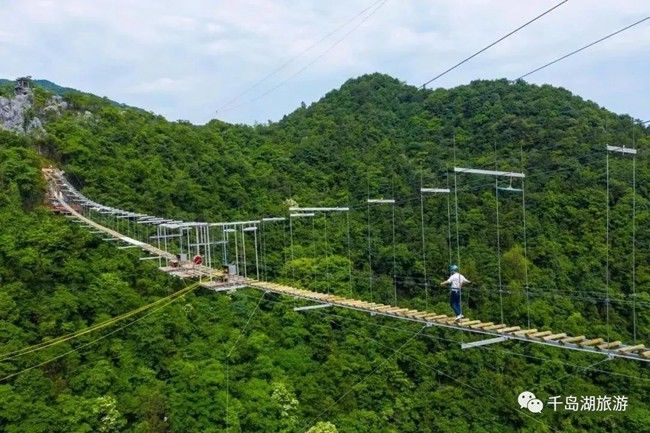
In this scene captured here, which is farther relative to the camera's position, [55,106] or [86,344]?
[55,106]

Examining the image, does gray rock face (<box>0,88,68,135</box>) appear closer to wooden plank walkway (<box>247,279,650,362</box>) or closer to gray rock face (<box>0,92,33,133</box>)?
gray rock face (<box>0,92,33,133</box>)

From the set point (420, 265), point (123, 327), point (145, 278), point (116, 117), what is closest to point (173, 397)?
point (123, 327)

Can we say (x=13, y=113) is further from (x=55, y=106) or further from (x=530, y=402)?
(x=530, y=402)

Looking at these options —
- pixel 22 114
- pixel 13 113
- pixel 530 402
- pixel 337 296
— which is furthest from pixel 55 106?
pixel 530 402

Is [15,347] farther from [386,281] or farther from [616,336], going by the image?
[616,336]

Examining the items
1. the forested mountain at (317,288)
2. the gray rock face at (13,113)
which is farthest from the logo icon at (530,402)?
the gray rock face at (13,113)

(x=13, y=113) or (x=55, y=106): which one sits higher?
(x=55, y=106)

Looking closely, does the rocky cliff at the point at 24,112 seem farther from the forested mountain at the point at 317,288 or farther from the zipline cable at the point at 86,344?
the zipline cable at the point at 86,344
